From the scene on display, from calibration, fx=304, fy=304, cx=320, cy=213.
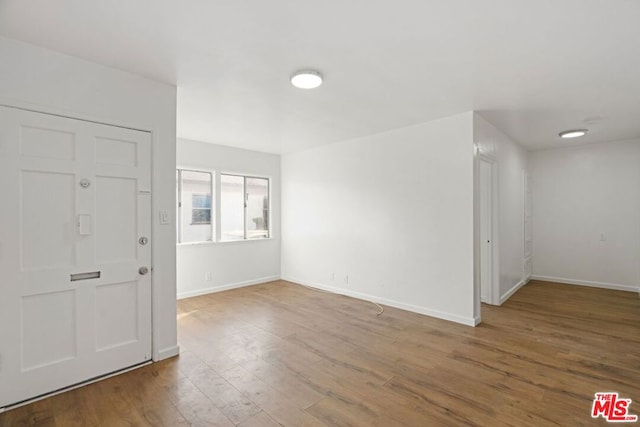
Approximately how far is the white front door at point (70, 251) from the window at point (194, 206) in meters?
2.36

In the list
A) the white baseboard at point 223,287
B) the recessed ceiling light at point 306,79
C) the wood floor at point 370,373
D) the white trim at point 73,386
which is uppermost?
the recessed ceiling light at point 306,79

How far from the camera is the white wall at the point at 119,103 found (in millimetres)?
2201

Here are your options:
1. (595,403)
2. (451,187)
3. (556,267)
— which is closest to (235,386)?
(595,403)

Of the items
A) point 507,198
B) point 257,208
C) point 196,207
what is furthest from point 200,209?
point 507,198

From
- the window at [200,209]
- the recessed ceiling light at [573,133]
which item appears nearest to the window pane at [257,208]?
the window at [200,209]

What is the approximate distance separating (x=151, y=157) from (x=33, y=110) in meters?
0.83

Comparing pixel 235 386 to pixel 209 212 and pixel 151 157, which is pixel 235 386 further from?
pixel 209 212

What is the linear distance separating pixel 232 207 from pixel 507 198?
15.6ft

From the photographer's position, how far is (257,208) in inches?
242

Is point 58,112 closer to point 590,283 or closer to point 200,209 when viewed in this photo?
point 200,209

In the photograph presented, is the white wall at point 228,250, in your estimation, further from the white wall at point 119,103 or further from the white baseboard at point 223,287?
the white wall at point 119,103

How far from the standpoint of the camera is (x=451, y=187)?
390 cm

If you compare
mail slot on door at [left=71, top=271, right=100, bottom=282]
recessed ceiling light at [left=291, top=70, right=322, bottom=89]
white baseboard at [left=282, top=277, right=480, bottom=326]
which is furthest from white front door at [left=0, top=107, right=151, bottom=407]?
white baseboard at [left=282, top=277, right=480, bottom=326]

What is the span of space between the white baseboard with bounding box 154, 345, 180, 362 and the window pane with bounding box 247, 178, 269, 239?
3.14 metres
